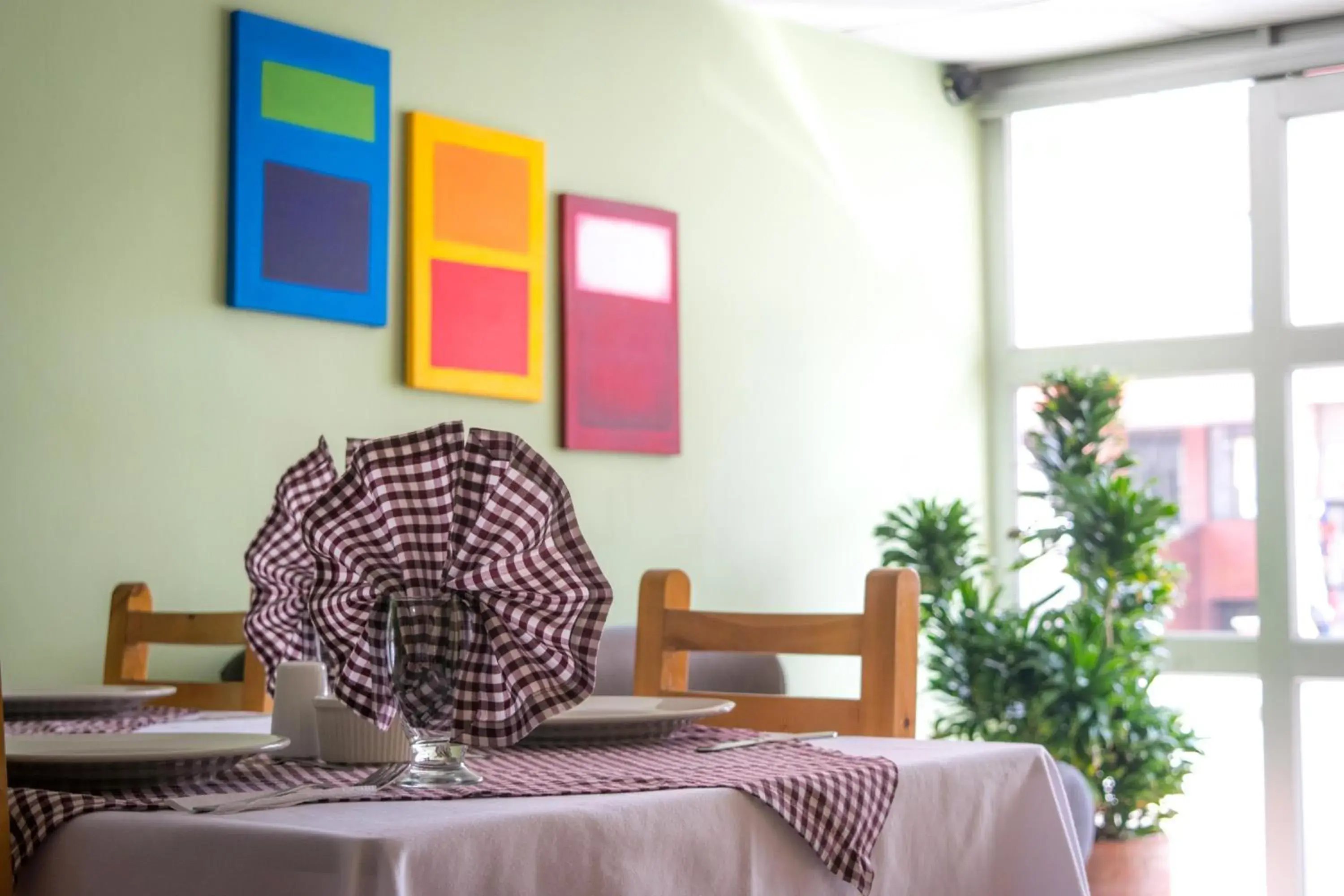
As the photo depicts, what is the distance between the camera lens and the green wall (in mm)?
3107

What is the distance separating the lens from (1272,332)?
5.14 meters

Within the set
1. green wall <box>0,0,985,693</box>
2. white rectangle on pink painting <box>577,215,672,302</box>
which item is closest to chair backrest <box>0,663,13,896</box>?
green wall <box>0,0,985,693</box>

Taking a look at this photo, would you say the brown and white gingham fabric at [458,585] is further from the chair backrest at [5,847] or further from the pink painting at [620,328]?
the pink painting at [620,328]

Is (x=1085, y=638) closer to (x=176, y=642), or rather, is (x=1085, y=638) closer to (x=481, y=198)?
(x=481, y=198)

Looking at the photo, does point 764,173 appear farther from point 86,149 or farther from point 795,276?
point 86,149

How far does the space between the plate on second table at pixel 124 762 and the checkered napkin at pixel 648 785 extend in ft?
0.04

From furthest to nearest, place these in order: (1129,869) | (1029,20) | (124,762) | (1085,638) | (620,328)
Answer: (1029,20), (1085,638), (1129,869), (620,328), (124,762)

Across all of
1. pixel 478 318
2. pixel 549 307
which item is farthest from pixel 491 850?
pixel 549 307

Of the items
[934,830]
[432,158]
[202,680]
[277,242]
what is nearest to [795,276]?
[432,158]

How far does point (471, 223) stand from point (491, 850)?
2.97 m

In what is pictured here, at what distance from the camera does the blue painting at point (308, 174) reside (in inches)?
134

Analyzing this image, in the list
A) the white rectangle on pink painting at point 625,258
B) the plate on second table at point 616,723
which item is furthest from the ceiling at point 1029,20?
the plate on second table at point 616,723

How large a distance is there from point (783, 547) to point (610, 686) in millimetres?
1166

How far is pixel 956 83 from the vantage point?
5555 millimetres
